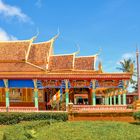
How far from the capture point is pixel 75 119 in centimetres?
2262

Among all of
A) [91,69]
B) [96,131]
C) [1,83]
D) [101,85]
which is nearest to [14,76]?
[1,83]

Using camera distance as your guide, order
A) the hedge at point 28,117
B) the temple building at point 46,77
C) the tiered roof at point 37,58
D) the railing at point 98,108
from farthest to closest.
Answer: the tiered roof at point 37,58 → the temple building at point 46,77 → the railing at point 98,108 → the hedge at point 28,117

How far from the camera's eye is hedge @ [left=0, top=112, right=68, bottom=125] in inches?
859

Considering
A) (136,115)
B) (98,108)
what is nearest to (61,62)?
(98,108)

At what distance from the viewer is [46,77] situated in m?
27.5

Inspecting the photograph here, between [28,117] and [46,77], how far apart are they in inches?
235

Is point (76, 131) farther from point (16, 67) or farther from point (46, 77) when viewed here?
point (16, 67)

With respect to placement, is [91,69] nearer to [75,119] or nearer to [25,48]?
[25,48]

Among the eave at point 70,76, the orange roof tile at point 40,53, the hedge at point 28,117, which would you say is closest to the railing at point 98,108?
the hedge at point 28,117

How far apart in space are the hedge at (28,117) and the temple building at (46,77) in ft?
10.3

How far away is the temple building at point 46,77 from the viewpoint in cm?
2717

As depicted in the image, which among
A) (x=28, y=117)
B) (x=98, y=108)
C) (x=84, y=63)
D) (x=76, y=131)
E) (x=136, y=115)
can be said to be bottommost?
(x=76, y=131)

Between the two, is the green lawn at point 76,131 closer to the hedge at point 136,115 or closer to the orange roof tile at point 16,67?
the hedge at point 136,115

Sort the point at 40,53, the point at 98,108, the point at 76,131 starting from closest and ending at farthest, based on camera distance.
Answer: the point at 76,131, the point at 98,108, the point at 40,53
